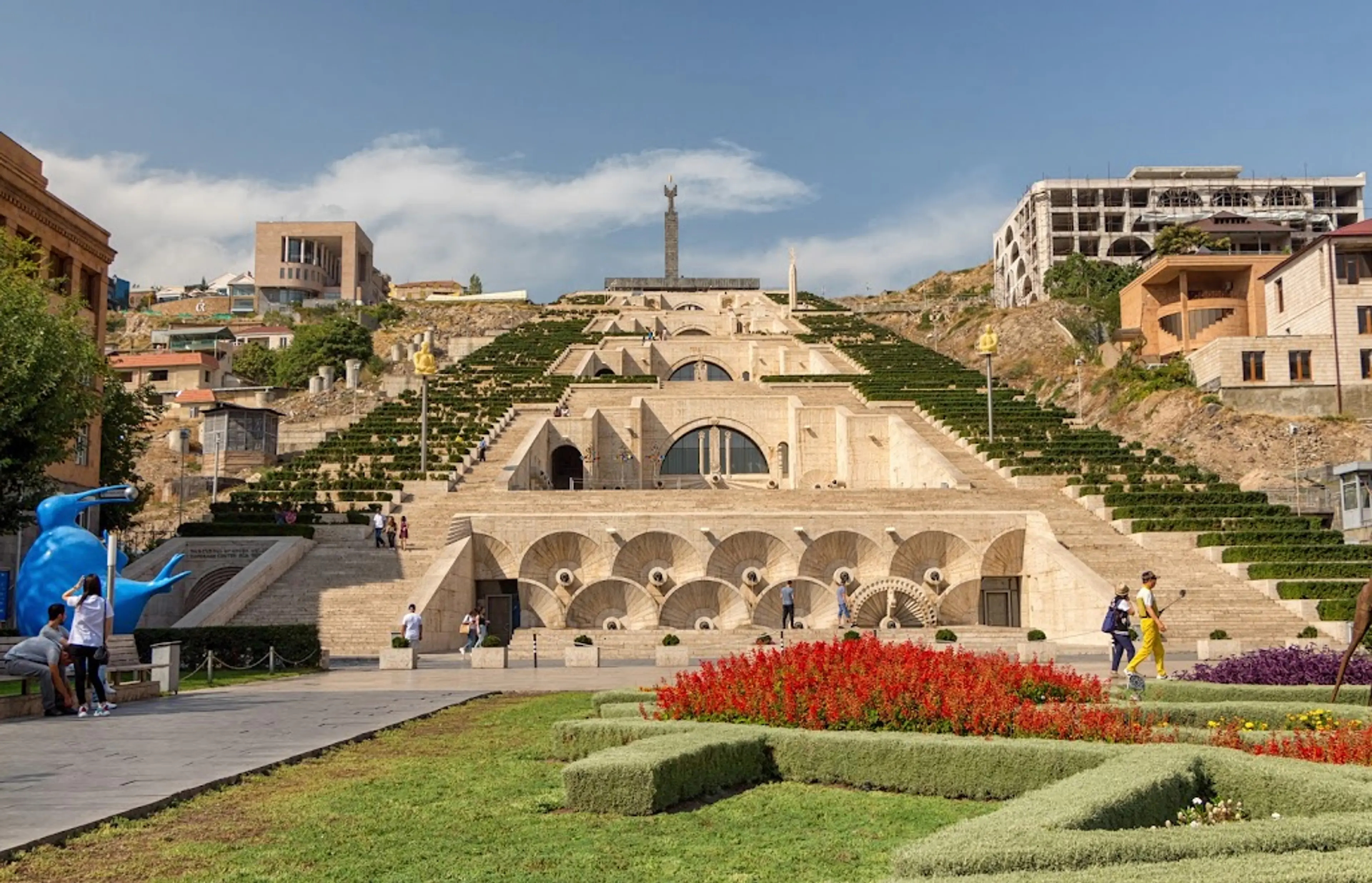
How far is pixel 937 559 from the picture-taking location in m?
31.6

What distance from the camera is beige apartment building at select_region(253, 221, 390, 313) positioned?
129875 millimetres

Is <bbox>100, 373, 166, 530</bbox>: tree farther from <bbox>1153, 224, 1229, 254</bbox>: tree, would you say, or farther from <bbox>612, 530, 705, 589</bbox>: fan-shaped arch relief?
<bbox>1153, 224, 1229, 254</bbox>: tree

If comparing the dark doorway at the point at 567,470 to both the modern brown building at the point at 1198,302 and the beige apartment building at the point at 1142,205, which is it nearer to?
the modern brown building at the point at 1198,302

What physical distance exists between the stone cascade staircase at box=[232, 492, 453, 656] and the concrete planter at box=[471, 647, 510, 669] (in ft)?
12.1

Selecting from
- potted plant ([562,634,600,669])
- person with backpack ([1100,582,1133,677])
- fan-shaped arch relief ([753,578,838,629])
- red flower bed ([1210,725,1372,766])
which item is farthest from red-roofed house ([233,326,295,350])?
red flower bed ([1210,725,1372,766])

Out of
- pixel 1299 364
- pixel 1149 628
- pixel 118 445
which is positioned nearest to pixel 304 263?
pixel 118 445

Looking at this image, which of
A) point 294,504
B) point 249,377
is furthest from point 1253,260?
point 249,377

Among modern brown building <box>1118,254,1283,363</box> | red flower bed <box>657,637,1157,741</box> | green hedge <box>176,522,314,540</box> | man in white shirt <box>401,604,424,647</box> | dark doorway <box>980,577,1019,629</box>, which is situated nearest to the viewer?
red flower bed <box>657,637,1157,741</box>

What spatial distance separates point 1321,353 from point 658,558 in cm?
3188

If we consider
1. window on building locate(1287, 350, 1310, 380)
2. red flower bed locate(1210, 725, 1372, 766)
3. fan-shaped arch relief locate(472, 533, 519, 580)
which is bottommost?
red flower bed locate(1210, 725, 1372, 766)

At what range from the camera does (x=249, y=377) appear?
9344cm

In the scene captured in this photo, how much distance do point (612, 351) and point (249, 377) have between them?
3575 centimetres

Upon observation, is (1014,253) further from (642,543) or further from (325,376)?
(642,543)

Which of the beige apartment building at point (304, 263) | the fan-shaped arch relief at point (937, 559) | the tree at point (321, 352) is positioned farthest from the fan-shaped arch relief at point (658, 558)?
the beige apartment building at point (304, 263)
